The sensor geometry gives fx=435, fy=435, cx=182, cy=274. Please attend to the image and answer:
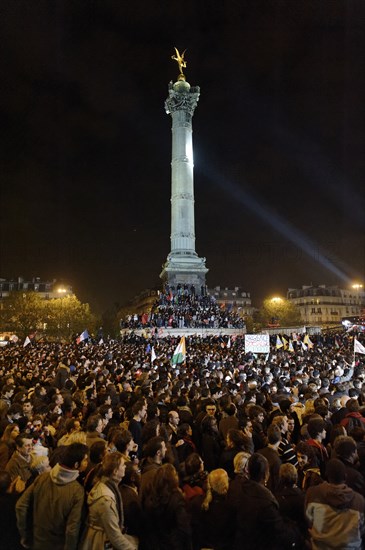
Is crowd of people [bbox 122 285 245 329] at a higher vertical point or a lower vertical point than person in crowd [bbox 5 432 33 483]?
higher

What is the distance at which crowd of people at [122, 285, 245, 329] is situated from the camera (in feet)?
133

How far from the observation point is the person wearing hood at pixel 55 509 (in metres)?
4.25

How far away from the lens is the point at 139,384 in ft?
42.6

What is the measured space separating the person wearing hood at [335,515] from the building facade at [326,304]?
337 ft

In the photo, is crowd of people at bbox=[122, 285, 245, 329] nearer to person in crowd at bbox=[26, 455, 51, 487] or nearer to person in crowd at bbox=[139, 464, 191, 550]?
person in crowd at bbox=[26, 455, 51, 487]

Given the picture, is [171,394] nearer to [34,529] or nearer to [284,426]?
[284,426]

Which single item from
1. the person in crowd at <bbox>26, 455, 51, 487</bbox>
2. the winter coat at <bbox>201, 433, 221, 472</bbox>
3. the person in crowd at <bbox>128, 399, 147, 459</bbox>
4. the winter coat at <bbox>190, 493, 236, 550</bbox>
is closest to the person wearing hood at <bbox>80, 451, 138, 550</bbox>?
the winter coat at <bbox>190, 493, 236, 550</bbox>

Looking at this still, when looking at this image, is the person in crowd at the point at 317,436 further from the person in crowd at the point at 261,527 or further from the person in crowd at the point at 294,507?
the person in crowd at the point at 261,527

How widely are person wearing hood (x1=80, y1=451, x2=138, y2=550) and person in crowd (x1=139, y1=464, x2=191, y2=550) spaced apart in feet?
0.61

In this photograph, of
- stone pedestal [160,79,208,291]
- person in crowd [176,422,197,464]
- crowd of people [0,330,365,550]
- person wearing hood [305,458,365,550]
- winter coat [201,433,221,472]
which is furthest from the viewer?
stone pedestal [160,79,208,291]

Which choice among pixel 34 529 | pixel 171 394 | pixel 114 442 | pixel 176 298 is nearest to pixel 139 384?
pixel 171 394

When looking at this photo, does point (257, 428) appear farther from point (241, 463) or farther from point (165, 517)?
point (165, 517)

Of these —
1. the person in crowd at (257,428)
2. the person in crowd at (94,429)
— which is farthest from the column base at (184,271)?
the person in crowd at (94,429)

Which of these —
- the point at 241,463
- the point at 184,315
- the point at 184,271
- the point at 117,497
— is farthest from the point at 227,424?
the point at 184,271
